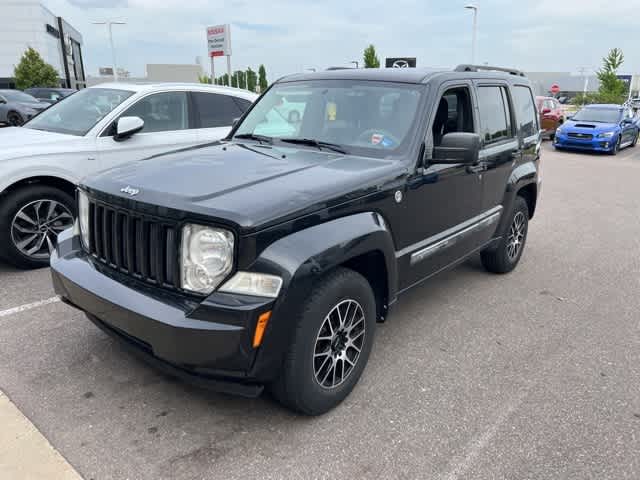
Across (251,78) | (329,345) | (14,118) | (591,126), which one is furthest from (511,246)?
(251,78)

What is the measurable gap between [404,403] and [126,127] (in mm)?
3908

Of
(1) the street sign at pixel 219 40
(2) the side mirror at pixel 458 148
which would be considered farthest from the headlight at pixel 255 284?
(1) the street sign at pixel 219 40

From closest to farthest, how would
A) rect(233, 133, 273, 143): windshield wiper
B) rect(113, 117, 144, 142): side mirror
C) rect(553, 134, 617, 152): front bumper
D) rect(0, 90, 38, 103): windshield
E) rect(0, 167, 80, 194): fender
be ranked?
rect(233, 133, 273, 143): windshield wiper → rect(0, 167, 80, 194): fender → rect(113, 117, 144, 142): side mirror → rect(553, 134, 617, 152): front bumper → rect(0, 90, 38, 103): windshield

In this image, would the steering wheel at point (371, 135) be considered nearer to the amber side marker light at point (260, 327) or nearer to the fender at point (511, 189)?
the amber side marker light at point (260, 327)

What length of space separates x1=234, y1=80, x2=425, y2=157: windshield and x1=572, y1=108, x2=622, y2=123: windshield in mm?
15963

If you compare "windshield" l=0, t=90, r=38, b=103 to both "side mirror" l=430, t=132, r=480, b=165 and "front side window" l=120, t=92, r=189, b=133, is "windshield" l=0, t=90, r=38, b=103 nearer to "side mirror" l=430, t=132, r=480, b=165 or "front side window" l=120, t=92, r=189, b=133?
"front side window" l=120, t=92, r=189, b=133

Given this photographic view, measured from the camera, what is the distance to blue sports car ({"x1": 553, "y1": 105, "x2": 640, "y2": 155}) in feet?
52.6

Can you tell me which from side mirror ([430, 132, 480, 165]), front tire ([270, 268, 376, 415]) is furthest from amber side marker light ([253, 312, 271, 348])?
side mirror ([430, 132, 480, 165])

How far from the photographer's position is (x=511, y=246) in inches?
208

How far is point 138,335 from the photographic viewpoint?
2.54 m

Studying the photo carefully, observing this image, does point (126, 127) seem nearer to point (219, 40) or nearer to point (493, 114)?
point (493, 114)

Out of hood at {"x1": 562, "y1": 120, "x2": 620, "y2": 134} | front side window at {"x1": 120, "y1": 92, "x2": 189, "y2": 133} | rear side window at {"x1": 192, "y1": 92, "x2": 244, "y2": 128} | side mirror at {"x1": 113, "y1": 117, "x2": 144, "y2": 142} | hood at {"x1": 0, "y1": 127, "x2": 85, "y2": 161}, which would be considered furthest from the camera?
hood at {"x1": 562, "y1": 120, "x2": 620, "y2": 134}

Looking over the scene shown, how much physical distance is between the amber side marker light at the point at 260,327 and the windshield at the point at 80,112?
395cm

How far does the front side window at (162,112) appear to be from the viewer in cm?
566
